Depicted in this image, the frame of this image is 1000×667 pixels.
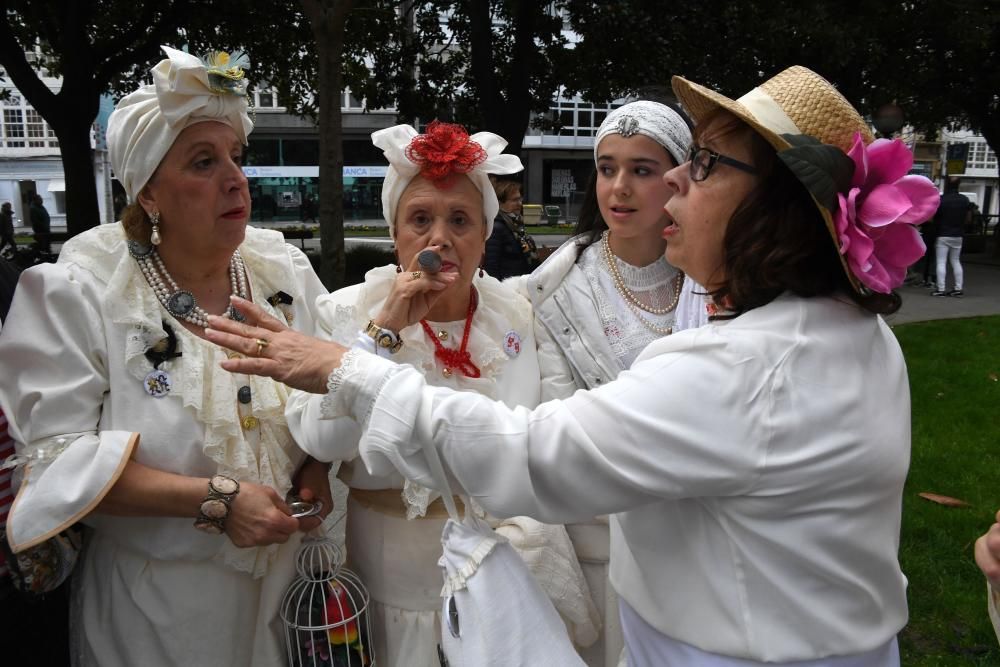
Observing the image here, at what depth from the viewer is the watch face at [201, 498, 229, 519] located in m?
2.04

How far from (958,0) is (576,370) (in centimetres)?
1439

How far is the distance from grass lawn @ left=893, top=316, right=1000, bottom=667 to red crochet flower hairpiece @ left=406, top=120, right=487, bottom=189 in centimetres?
303

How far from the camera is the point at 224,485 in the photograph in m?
2.06

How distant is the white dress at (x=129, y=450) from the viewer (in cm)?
197

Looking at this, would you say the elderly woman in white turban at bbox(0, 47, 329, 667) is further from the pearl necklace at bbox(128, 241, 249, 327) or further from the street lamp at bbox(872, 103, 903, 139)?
the street lamp at bbox(872, 103, 903, 139)

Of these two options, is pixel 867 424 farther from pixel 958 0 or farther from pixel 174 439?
pixel 958 0

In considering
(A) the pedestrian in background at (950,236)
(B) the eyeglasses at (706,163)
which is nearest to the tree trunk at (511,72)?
(A) the pedestrian in background at (950,236)

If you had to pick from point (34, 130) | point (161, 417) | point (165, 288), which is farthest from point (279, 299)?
point (34, 130)

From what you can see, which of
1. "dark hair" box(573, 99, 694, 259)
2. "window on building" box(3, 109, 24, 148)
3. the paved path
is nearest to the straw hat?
"dark hair" box(573, 99, 694, 259)

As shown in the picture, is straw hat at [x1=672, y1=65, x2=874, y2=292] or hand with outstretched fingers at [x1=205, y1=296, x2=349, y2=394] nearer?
straw hat at [x1=672, y1=65, x2=874, y2=292]

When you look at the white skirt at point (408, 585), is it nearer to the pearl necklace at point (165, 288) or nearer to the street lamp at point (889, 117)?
the pearl necklace at point (165, 288)

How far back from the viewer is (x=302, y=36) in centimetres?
1322

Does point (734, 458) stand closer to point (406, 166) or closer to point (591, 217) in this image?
point (406, 166)

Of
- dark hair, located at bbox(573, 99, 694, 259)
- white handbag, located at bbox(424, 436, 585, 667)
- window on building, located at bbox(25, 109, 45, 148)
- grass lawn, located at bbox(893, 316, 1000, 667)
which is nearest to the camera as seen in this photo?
white handbag, located at bbox(424, 436, 585, 667)
